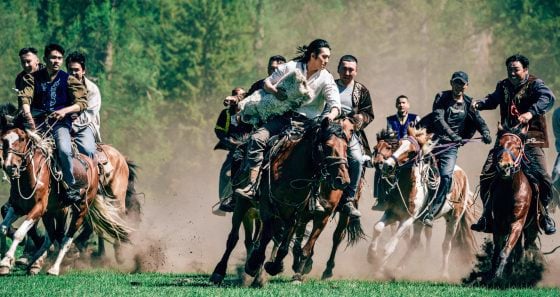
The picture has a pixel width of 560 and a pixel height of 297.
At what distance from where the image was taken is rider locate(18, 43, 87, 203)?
16.8m

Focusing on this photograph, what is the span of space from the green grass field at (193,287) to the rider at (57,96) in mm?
1744

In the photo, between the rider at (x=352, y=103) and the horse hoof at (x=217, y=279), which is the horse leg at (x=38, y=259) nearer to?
the horse hoof at (x=217, y=279)

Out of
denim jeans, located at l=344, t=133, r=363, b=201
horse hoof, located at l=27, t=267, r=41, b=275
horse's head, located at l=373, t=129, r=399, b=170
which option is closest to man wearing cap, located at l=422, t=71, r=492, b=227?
horse's head, located at l=373, t=129, r=399, b=170

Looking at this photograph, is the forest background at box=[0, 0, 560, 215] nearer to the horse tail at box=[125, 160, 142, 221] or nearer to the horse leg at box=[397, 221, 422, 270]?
the horse tail at box=[125, 160, 142, 221]

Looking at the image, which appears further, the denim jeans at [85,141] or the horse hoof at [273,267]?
the denim jeans at [85,141]

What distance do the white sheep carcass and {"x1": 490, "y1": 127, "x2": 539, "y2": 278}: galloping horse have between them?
→ 2624mm

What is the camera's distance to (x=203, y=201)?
34.9 metres

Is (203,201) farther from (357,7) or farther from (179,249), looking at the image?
(357,7)

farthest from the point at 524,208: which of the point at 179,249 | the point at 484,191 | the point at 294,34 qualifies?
the point at 294,34

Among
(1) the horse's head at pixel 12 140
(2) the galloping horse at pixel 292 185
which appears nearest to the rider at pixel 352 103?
(2) the galloping horse at pixel 292 185

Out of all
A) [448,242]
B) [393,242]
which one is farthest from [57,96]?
[448,242]

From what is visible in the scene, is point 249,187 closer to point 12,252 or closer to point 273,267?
point 273,267

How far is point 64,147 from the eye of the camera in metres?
16.8

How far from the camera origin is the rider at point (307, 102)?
15.2 m
